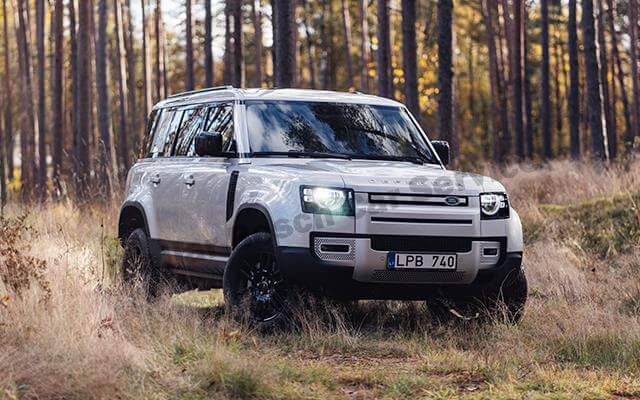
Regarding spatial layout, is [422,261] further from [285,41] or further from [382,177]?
[285,41]

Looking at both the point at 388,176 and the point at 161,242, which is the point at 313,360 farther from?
the point at 161,242

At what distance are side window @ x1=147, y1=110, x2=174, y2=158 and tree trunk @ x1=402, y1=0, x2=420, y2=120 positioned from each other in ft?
44.5

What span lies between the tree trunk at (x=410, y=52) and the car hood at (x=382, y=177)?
15632mm

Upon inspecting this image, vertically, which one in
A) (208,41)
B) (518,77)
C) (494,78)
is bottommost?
(518,77)

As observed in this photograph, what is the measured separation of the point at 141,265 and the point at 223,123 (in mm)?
1756

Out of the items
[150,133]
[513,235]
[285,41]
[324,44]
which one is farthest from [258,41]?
[513,235]

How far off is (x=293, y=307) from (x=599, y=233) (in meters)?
7.57

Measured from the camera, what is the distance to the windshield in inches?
381

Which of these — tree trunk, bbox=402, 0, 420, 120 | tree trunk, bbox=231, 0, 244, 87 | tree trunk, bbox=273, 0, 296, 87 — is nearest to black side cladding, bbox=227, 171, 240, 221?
tree trunk, bbox=273, 0, 296, 87

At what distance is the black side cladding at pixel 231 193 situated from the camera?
934 centimetres

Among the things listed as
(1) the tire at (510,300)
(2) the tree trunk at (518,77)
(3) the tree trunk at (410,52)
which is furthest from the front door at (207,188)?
(2) the tree trunk at (518,77)

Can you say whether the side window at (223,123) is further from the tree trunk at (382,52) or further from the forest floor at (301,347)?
the tree trunk at (382,52)

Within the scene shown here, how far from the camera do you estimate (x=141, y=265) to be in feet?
36.0

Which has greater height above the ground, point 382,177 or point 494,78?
point 494,78
